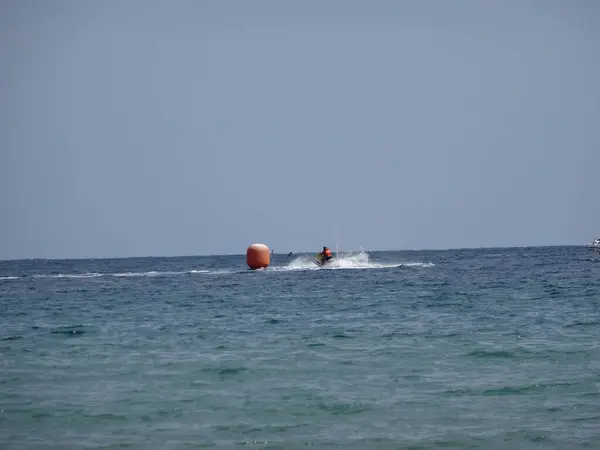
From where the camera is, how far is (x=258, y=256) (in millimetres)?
65188

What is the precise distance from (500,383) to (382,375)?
2393mm

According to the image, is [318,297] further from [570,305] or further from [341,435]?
[341,435]

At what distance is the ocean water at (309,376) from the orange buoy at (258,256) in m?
32.6

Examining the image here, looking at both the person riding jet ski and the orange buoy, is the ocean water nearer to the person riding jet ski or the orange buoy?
the person riding jet ski

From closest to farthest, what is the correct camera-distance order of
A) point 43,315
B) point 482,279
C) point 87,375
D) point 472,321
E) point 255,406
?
point 255,406 < point 87,375 < point 472,321 < point 43,315 < point 482,279

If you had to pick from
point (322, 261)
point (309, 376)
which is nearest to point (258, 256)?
point (322, 261)

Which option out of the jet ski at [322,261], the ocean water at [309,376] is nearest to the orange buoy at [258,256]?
the jet ski at [322,261]

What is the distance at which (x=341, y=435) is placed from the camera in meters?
13.2

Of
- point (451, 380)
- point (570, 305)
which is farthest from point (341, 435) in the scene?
point (570, 305)

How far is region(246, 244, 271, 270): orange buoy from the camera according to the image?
6531 cm

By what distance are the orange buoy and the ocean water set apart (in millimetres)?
32650

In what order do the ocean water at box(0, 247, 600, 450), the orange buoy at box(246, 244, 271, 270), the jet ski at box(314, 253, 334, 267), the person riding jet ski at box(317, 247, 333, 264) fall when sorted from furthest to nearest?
the jet ski at box(314, 253, 334, 267), the orange buoy at box(246, 244, 271, 270), the person riding jet ski at box(317, 247, 333, 264), the ocean water at box(0, 247, 600, 450)

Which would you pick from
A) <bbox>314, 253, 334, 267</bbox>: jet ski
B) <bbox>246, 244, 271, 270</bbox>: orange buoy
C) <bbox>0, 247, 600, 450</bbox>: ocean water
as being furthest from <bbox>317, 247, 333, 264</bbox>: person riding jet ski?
<bbox>0, 247, 600, 450</bbox>: ocean water

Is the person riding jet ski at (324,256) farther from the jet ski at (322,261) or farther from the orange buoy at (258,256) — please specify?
the orange buoy at (258,256)
